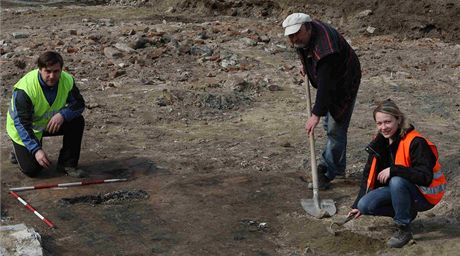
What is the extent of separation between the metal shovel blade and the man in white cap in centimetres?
44

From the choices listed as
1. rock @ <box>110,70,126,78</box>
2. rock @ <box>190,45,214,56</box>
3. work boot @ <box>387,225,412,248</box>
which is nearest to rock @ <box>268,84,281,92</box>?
rock @ <box>190,45,214,56</box>

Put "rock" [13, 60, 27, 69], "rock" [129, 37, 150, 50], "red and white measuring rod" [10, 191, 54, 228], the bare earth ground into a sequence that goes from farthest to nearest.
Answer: "rock" [129, 37, 150, 50] < "rock" [13, 60, 27, 69] < "red and white measuring rod" [10, 191, 54, 228] < the bare earth ground

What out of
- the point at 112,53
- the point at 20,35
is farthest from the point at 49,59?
the point at 20,35

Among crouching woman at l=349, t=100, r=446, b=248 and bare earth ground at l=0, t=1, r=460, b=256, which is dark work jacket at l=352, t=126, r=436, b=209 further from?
bare earth ground at l=0, t=1, r=460, b=256

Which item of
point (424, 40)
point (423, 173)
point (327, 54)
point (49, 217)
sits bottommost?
point (424, 40)

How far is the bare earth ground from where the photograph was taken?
5.82 m

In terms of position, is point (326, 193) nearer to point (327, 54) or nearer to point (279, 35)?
point (327, 54)

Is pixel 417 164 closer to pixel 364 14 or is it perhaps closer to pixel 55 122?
pixel 55 122

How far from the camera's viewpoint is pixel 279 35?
45.0ft

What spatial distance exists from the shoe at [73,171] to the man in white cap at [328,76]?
7.05ft

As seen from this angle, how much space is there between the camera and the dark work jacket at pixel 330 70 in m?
6.26

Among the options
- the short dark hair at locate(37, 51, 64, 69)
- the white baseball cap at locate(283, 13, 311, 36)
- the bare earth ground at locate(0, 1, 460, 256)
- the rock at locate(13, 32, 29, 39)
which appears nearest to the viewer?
the bare earth ground at locate(0, 1, 460, 256)

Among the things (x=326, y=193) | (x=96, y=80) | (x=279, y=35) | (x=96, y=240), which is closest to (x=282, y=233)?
(x=326, y=193)

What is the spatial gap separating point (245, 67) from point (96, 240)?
6.17 meters
